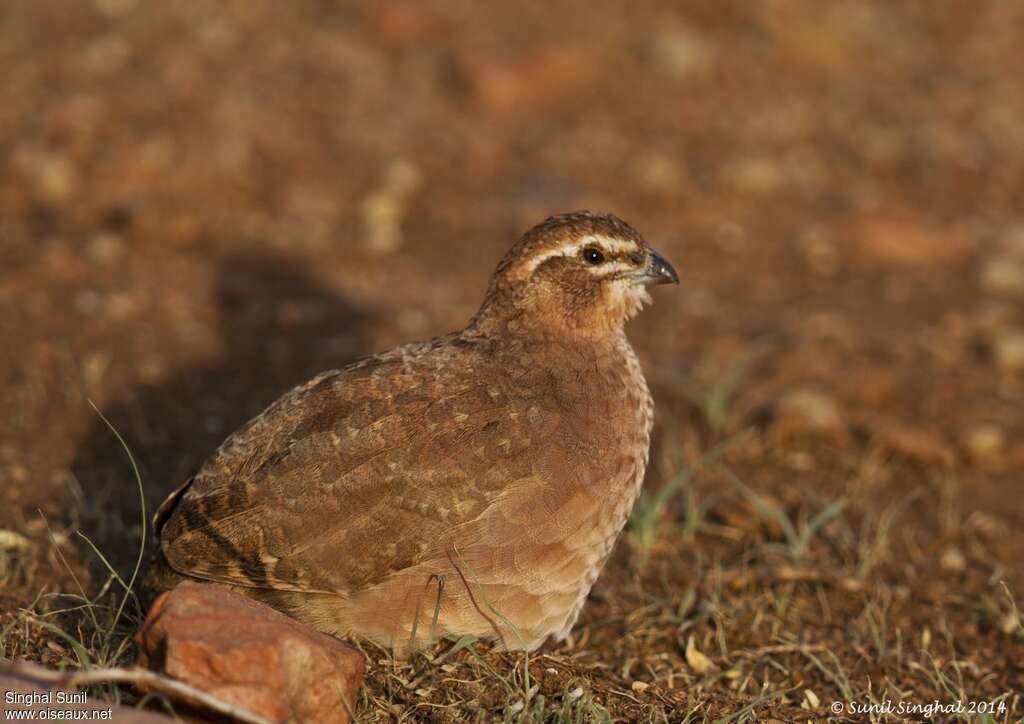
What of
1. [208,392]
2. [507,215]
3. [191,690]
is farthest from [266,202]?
[191,690]

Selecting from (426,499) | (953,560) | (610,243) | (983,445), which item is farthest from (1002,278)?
(426,499)

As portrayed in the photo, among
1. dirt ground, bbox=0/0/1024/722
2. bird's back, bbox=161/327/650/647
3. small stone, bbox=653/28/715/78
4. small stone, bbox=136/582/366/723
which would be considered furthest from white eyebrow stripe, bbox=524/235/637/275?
small stone, bbox=653/28/715/78

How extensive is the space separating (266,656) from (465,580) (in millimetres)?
959

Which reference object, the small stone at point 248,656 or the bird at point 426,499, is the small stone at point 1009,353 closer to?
the bird at point 426,499

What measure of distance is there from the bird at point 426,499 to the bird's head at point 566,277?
0.61ft

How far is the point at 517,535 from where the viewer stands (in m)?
4.89

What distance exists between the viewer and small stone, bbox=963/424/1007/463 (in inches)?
294

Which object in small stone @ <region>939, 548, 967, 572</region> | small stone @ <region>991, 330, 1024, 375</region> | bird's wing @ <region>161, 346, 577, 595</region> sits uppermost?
bird's wing @ <region>161, 346, 577, 595</region>

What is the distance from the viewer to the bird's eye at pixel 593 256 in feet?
18.0

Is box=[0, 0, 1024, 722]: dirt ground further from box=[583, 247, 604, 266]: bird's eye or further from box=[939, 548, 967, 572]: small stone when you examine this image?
box=[583, 247, 604, 266]: bird's eye

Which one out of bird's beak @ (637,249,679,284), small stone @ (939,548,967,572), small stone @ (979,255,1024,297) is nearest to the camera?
bird's beak @ (637,249,679,284)

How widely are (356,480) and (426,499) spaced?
10.9 inches

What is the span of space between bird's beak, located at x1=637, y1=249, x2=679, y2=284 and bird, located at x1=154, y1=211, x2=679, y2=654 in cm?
52

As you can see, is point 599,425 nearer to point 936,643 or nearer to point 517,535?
point 517,535
